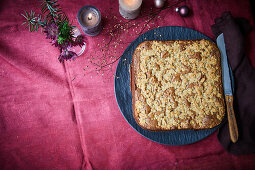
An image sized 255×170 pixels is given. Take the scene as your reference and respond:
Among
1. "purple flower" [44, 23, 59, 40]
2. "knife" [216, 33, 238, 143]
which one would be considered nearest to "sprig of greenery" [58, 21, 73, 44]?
"purple flower" [44, 23, 59, 40]

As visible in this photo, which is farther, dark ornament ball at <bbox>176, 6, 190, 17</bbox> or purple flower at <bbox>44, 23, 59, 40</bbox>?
dark ornament ball at <bbox>176, 6, 190, 17</bbox>

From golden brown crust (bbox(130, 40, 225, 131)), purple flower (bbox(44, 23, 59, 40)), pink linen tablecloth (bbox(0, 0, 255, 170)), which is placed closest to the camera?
purple flower (bbox(44, 23, 59, 40))

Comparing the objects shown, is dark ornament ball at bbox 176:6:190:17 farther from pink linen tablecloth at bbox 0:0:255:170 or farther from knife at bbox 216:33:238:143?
knife at bbox 216:33:238:143

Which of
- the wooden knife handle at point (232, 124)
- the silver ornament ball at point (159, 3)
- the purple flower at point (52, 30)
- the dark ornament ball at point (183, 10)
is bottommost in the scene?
the wooden knife handle at point (232, 124)

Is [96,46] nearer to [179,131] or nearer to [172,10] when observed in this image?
[172,10]

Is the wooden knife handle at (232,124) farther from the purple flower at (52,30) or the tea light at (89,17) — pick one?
the purple flower at (52,30)

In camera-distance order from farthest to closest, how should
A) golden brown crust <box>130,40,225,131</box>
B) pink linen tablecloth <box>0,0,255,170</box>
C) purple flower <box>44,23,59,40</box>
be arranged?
pink linen tablecloth <box>0,0,255,170</box> → golden brown crust <box>130,40,225,131</box> → purple flower <box>44,23,59,40</box>

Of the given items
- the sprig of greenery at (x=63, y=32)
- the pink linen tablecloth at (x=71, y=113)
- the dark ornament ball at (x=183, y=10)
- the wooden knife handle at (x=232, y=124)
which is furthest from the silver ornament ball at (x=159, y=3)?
the wooden knife handle at (x=232, y=124)

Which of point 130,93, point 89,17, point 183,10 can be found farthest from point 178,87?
point 89,17
